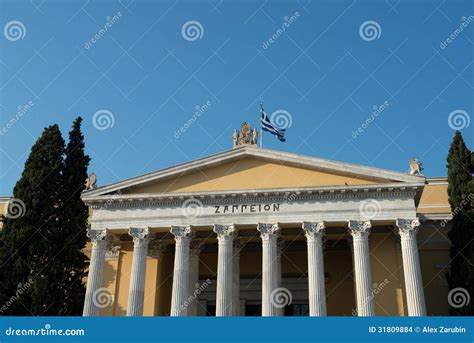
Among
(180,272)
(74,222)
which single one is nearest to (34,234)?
(74,222)

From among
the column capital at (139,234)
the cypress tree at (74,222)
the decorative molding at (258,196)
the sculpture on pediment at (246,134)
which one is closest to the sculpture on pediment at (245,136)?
the sculpture on pediment at (246,134)

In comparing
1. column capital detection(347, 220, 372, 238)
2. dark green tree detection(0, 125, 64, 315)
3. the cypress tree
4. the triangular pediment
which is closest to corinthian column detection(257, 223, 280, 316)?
the triangular pediment

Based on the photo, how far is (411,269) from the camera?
25.5 meters

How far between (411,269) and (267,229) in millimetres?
7651

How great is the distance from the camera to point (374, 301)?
2661 centimetres

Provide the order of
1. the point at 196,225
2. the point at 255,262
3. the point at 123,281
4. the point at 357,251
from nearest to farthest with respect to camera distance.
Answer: the point at 357,251 < the point at 196,225 < the point at 123,281 < the point at 255,262

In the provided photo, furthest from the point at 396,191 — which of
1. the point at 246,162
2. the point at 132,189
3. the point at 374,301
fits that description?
the point at 132,189

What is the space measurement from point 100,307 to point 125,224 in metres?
4.88

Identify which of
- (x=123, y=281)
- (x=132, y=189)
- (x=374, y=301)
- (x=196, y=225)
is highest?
(x=132, y=189)

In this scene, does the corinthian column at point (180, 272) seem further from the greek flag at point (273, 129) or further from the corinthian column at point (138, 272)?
the greek flag at point (273, 129)

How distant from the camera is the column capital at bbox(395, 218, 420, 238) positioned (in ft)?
85.3

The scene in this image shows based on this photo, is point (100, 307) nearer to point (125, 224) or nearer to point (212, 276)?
point (125, 224)

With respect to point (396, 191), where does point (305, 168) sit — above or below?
above

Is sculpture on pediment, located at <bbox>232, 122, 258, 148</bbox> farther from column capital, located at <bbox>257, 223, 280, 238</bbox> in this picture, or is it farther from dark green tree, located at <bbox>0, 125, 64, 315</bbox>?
dark green tree, located at <bbox>0, 125, 64, 315</bbox>
